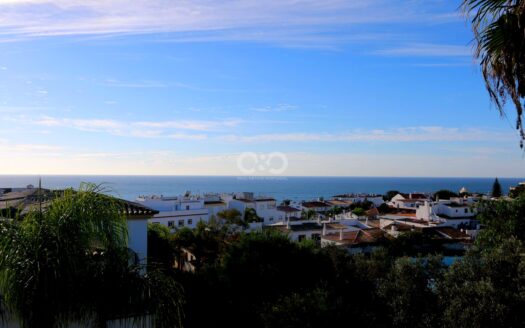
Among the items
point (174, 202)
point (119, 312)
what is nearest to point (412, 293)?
point (119, 312)

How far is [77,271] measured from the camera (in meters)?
6.41

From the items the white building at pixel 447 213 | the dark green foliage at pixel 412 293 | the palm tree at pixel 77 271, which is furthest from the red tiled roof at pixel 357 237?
the palm tree at pixel 77 271

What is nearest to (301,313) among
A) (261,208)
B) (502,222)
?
(502,222)

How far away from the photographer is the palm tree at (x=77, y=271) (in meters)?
6.20

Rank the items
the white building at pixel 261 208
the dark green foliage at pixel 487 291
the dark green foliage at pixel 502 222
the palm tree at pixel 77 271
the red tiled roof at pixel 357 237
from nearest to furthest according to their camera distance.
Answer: the palm tree at pixel 77 271, the dark green foliage at pixel 487 291, the dark green foliage at pixel 502 222, the red tiled roof at pixel 357 237, the white building at pixel 261 208

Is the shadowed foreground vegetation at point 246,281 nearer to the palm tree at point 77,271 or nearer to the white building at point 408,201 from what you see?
the palm tree at point 77,271

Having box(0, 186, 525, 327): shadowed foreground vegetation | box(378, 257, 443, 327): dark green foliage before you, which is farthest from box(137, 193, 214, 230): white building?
box(378, 257, 443, 327): dark green foliage

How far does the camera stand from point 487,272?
31.4 ft

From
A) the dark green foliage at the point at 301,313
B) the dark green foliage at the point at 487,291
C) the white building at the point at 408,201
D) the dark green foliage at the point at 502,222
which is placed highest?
the dark green foliage at the point at 502,222

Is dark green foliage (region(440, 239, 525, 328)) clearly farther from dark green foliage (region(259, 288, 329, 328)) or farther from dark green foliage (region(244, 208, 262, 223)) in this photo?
dark green foliage (region(244, 208, 262, 223))

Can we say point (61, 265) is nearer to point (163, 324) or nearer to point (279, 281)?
point (163, 324)

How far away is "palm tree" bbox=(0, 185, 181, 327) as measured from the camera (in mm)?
6203

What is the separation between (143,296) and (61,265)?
1262mm

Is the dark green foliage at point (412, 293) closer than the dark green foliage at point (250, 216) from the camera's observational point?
Yes
